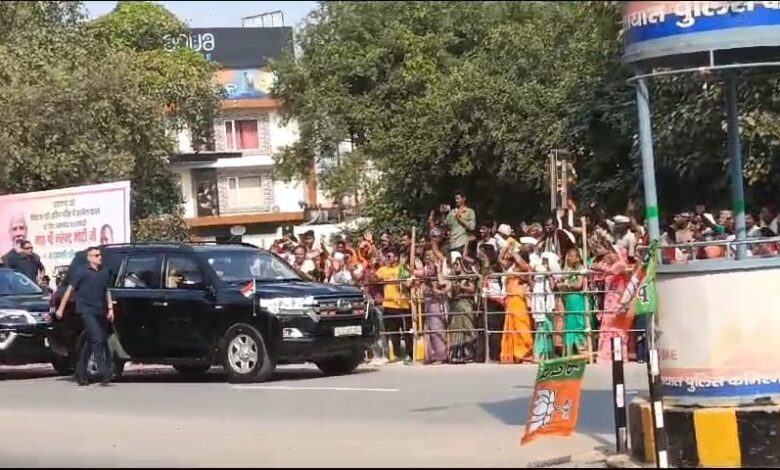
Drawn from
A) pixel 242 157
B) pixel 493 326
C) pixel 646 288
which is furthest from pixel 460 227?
pixel 242 157

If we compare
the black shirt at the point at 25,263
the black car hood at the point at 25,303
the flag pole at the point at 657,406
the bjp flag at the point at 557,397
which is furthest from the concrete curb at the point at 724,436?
the black shirt at the point at 25,263

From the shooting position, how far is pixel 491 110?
108 ft

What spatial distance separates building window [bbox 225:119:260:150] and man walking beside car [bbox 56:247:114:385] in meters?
51.4

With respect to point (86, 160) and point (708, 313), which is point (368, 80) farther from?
point (708, 313)

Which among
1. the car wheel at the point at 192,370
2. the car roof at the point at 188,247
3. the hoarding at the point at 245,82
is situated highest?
the hoarding at the point at 245,82

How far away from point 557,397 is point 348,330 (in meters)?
7.86

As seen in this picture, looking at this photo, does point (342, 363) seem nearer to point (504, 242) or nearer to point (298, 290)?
point (298, 290)

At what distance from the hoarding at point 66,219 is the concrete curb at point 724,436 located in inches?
713

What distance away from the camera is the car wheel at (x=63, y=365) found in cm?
2061

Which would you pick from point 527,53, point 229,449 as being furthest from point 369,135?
point 229,449

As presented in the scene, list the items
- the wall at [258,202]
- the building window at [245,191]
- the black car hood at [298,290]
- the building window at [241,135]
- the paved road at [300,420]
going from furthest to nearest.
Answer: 1. the building window at [241,135]
2. the building window at [245,191]
3. the wall at [258,202]
4. the black car hood at [298,290]
5. the paved road at [300,420]

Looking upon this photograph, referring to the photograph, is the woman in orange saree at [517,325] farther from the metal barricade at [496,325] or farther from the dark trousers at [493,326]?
the dark trousers at [493,326]

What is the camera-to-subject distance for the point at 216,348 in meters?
18.0

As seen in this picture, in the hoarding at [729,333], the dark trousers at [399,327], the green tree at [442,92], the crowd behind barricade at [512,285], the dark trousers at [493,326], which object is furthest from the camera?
the green tree at [442,92]
